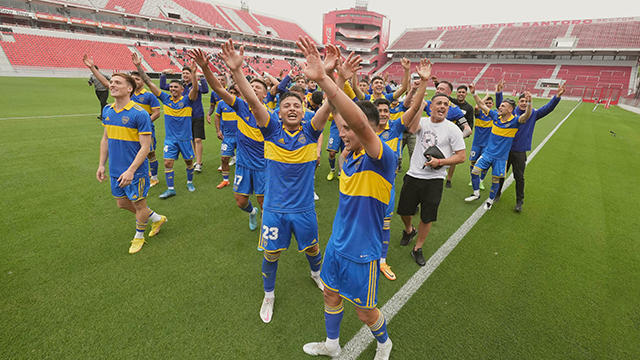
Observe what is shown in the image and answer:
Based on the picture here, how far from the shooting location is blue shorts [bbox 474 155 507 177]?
19.1 ft

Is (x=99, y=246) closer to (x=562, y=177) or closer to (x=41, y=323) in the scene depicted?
(x=41, y=323)

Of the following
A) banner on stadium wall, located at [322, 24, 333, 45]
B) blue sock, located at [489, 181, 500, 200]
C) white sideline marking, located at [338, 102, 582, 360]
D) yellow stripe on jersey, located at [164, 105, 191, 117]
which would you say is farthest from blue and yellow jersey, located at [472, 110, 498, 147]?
banner on stadium wall, located at [322, 24, 333, 45]

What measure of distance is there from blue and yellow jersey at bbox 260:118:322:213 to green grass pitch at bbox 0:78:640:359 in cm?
127

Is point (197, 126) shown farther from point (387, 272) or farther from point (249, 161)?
point (387, 272)

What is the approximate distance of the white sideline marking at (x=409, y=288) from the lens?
2.80 m

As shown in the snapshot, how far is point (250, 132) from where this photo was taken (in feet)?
15.1

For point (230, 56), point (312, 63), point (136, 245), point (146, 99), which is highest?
point (230, 56)

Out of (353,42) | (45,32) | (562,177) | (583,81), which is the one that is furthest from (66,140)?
(353,42)

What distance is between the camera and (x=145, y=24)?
159 ft

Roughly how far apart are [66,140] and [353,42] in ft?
239

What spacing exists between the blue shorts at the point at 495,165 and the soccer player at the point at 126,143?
6.40 meters

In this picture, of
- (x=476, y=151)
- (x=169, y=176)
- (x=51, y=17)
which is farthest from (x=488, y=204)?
(x=51, y=17)

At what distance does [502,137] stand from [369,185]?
504 centimetres

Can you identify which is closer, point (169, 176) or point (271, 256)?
point (271, 256)
